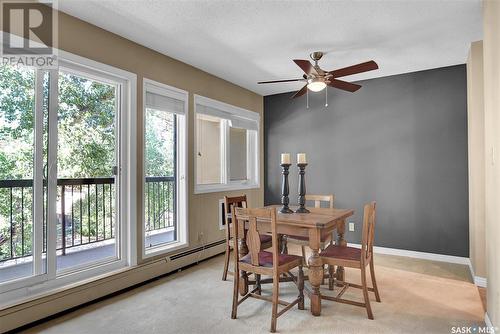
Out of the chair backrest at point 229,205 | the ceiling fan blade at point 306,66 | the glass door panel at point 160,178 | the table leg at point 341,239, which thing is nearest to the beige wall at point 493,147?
the table leg at point 341,239

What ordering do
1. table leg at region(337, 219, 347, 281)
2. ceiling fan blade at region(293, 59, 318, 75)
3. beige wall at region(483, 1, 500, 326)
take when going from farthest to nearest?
table leg at region(337, 219, 347, 281)
ceiling fan blade at region(293, 59, 318, 75)
beige wall at region(483, 1, 500, 326)

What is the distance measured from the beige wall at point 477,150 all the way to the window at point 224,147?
3.03 m

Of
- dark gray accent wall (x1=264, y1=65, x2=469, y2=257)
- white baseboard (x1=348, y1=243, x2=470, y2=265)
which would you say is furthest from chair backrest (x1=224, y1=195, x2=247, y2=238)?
white baseboard (x1=348, y1=243, x2=470, y2=265)

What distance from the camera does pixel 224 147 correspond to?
187 inches

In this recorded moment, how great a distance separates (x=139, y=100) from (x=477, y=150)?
3.68 m

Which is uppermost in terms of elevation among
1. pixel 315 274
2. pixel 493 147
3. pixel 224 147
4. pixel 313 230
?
pixel 224 147

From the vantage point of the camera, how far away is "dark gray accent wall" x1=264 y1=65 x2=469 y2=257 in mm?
4004

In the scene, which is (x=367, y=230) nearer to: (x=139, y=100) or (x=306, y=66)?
(x=306, y=66)

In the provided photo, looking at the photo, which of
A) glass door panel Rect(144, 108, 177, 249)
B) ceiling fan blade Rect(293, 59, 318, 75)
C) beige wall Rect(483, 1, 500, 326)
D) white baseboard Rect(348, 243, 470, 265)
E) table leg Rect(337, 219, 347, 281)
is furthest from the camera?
white baseboard Rect(348, 243, 470, 265)

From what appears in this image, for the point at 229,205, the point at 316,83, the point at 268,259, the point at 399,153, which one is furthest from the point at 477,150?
the point at 229,205

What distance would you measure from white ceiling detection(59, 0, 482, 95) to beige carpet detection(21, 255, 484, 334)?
8.33 ft

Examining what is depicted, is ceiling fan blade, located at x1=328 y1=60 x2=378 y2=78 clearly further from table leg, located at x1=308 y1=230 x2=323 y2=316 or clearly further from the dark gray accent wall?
the dark gray accent wall

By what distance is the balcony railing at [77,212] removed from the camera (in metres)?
2.44

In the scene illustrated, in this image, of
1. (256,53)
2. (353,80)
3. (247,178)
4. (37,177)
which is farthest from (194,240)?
(353,80)
